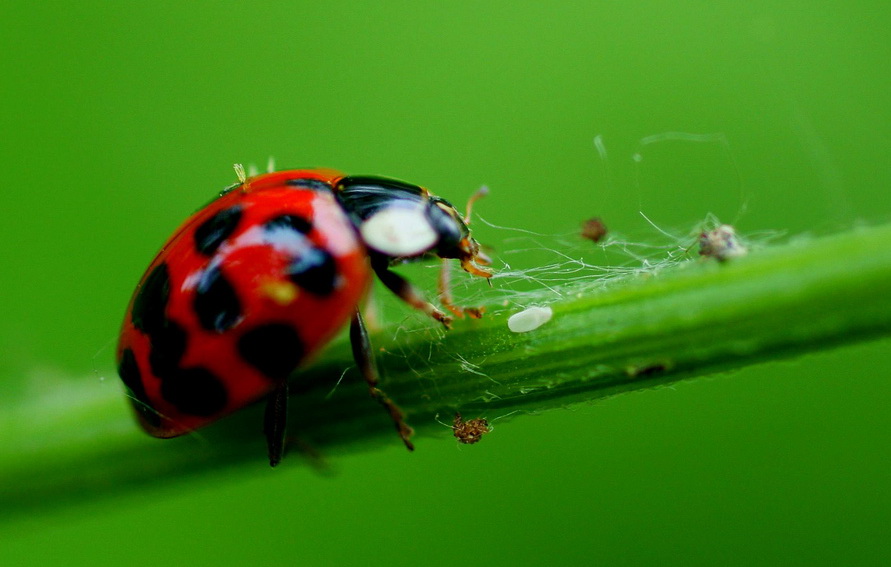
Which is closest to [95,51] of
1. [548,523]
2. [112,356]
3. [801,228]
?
[112,356]

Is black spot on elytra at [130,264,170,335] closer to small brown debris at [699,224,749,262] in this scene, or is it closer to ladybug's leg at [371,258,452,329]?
ladybug's leg at [371,258,452,329]

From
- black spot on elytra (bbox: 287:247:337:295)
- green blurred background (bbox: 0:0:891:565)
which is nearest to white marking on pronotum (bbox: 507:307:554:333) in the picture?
black spot on elytra (bbox: 287:247:337:295)

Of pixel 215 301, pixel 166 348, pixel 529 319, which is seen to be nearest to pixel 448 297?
pixel 529 319

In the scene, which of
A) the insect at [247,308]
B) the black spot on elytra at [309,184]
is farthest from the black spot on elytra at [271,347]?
the black spot on elytra at [309,184]

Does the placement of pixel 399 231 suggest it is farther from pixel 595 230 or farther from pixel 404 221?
pixel 595 230

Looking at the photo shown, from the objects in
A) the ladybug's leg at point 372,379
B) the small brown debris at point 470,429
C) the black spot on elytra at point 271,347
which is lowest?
the small brown debris at point 470,429

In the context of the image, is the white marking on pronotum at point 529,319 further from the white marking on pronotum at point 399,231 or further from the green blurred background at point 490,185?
the green blurred background at point 490,185
